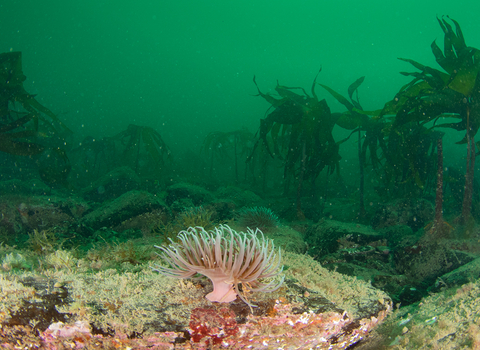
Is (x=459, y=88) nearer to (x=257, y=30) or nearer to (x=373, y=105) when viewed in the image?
(x=373, y=105)

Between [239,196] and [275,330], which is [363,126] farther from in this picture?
[275,330]

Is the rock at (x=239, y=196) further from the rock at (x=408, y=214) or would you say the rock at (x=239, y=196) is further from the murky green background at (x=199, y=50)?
the murky green background at (x=199, y=50)

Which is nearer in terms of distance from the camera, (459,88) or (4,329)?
(4,329)

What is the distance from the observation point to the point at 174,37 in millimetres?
121812

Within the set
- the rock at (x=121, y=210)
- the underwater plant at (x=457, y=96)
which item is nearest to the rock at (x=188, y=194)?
the rock at (x=121, y=210)

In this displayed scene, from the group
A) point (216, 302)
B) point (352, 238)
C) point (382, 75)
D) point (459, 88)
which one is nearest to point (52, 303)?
point (216, 302)

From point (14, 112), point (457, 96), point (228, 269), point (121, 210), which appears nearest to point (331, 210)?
point (457, 96)

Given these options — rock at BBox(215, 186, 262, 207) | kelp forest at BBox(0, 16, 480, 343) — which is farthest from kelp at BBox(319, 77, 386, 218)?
rock at BBox(215, 186, 262, 207)

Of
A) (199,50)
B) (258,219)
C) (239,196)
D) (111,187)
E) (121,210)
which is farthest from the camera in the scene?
(199,50)

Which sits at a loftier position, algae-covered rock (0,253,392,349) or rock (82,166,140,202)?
algae-covered rock (0,253,392,349)

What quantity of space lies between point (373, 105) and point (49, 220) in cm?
11931

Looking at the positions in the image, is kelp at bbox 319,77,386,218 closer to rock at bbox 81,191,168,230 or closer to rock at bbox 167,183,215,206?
rock at bbox 167,183,215,206

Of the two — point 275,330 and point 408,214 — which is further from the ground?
point 275,330

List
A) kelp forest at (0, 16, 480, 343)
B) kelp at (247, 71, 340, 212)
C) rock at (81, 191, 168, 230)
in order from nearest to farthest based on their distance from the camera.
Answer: kelp forest at (0, 16, 480, 343)
rock at (81, 191, 168, 230)
kelp at (247, 71, 340, 212)
